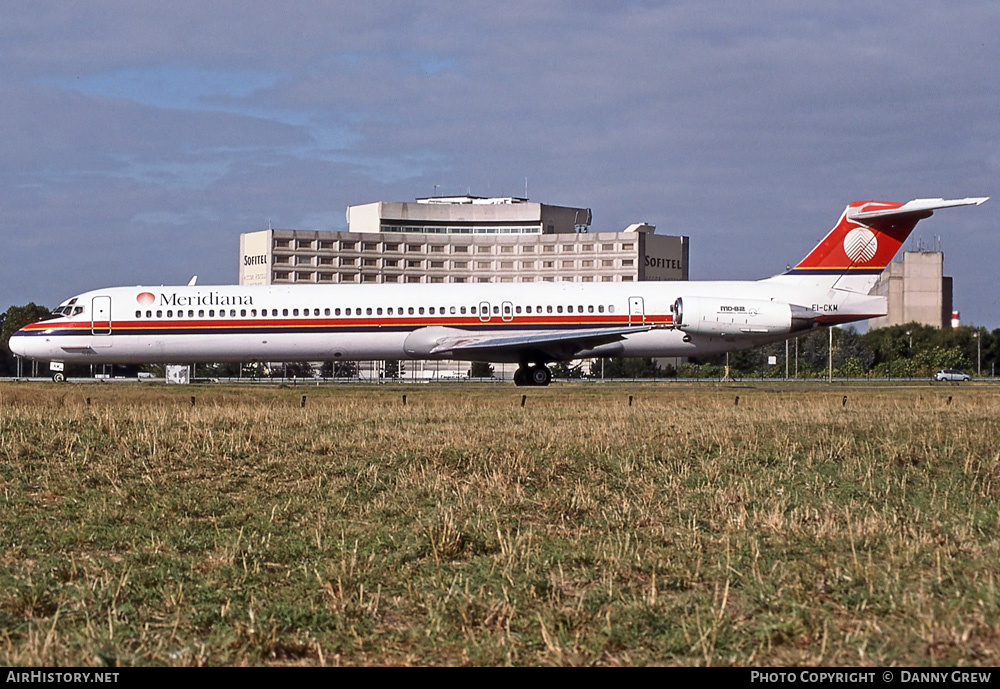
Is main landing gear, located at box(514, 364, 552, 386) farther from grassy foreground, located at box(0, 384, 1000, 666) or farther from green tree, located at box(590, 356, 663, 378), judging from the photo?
green tree, located at box(590, 356, 663, 378)

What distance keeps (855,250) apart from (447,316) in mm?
14904

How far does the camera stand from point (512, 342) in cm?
3806

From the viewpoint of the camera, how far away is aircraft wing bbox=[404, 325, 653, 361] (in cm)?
3784

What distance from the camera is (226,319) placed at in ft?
129

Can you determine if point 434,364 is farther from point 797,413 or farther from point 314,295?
point 797,413

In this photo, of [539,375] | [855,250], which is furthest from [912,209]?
[539,375]

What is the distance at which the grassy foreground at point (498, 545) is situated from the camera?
7344 mm

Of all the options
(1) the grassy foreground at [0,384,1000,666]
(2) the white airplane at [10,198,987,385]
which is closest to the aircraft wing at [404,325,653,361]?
(2) the white airplane at [10,198,987,385]

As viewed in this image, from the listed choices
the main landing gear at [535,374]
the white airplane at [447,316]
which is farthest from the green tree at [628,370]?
the white airplane at [447,316]

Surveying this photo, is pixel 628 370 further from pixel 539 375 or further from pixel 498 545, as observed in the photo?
pixel 498 545

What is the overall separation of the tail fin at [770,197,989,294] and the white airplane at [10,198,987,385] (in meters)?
0.04

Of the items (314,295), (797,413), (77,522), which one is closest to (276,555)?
(77,522)

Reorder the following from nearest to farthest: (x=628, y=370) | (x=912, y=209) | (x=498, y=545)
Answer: (x=498, y=545) < (x=912, y=209) < (x=628, y=370)
